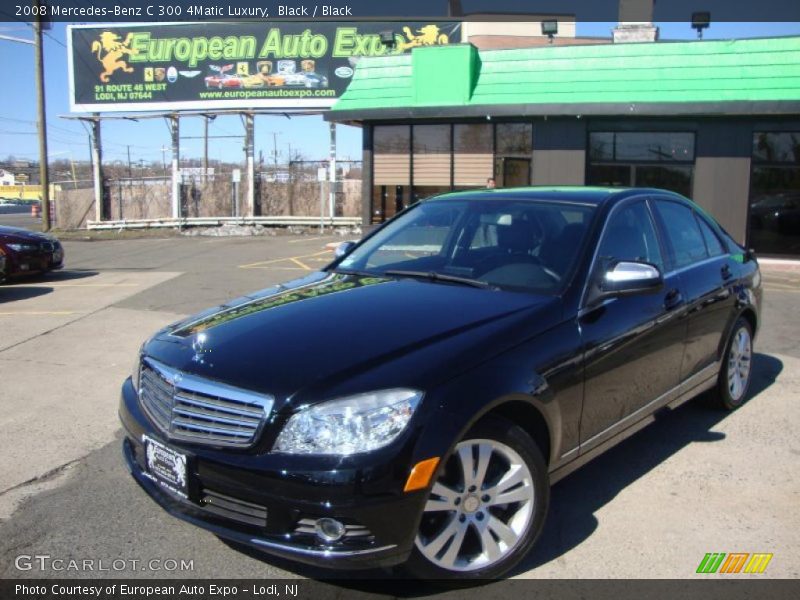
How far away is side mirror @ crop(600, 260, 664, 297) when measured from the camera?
3.65 m

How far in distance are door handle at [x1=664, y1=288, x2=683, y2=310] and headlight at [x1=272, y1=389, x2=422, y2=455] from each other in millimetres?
2168

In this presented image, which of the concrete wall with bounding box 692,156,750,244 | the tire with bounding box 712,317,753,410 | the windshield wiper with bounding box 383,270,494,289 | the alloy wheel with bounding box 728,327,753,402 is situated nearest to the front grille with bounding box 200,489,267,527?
the windshield wiper with bounding box 383,270,494,289

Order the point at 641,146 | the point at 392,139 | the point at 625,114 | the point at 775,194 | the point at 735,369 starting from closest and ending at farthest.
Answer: the point at 735,369 < the point at 625,114 < the point at 775,194 < the point at 641,146 < the point at 392,139

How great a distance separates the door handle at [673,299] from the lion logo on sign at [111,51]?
89.1 feet

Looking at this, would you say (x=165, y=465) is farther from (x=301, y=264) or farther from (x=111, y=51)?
(x=111, y=51)

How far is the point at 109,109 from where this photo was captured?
27.7 metres

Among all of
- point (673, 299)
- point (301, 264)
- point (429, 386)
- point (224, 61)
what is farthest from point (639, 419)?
point (224, 61)

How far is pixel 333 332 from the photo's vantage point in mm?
3207

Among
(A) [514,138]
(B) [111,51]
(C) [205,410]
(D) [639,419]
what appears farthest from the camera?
(B) [111,51]

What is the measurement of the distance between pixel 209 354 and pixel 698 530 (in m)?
2.54

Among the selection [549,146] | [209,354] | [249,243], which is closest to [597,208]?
[209,354]

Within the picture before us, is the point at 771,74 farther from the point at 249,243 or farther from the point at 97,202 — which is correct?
the point at 97,202

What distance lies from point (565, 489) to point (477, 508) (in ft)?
4.02

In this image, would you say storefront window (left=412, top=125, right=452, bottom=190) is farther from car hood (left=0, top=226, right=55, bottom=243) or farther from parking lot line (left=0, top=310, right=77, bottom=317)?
parking lot line (left=0, top=310, right=77, bottom=317)
